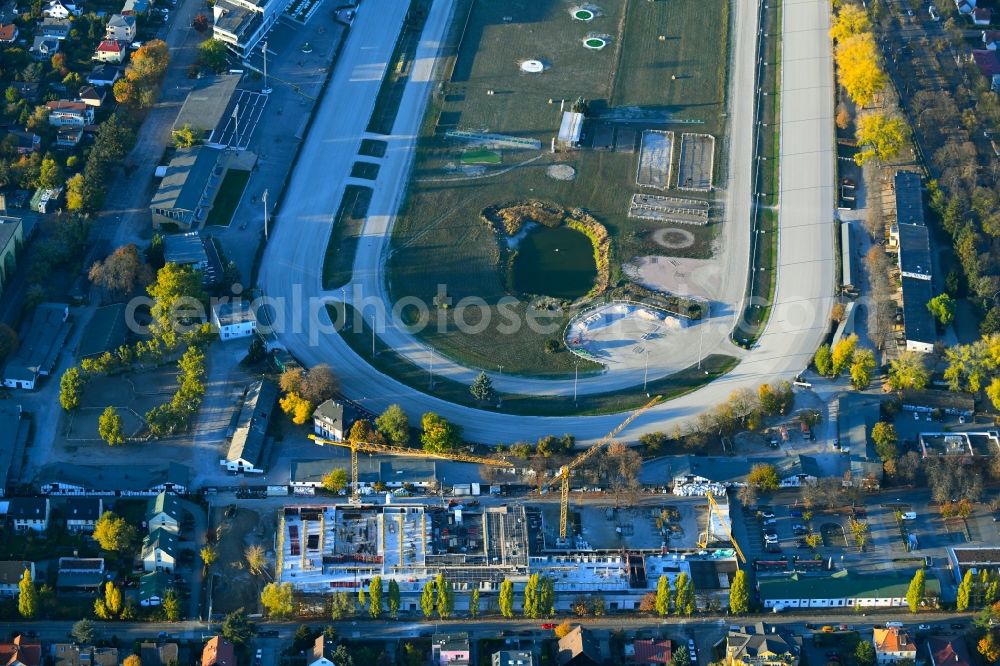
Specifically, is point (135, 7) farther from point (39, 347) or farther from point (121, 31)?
point (39, 347)

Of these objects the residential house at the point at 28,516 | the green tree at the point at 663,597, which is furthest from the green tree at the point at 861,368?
the residential house at the point at 28,516

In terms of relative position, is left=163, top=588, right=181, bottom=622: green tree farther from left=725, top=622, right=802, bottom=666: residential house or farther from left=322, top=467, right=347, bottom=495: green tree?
left=725, top=622, right=802, bottom=666: residential house

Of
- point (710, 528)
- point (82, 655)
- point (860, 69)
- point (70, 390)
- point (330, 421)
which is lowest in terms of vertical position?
point (82, 655)

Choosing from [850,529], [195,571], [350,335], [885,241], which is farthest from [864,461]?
[195,571]

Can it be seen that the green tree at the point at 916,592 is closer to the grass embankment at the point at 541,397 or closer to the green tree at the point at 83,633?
the grass embankment at the point at 541,397

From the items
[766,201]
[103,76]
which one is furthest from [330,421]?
[103,76]

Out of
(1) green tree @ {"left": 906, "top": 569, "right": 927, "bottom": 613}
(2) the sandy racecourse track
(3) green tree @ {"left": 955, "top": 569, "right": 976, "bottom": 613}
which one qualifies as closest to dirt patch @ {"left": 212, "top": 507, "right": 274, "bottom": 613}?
(2) the sandy racecourse track
